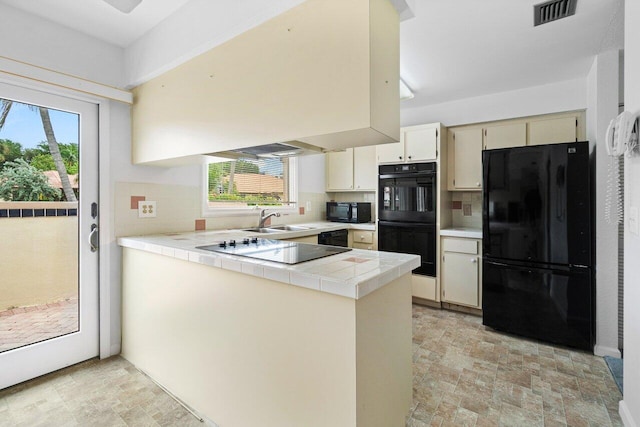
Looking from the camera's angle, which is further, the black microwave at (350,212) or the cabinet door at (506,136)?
the black microwave at (350,212)

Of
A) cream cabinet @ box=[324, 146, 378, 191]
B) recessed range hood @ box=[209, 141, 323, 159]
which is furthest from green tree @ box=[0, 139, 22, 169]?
cream cabinet @ box=[324, 146, 378, 191]

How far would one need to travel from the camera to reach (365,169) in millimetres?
4020

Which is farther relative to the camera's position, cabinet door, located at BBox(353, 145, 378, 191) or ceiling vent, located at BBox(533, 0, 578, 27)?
cabinet door, located at BBox(353, 145, 378, 191)

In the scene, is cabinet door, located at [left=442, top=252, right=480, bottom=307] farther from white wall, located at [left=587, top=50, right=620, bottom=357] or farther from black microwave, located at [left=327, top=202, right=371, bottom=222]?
black microwave, located at [left=327, top=202, right=371, bottom=222]

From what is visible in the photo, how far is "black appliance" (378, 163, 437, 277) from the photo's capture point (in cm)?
338

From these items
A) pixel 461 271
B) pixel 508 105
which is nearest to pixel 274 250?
pixel 461 271

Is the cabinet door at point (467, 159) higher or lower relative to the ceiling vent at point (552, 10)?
lower

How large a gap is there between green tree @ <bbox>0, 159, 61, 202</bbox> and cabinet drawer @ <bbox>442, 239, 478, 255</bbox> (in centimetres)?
346

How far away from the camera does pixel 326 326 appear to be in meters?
1.21

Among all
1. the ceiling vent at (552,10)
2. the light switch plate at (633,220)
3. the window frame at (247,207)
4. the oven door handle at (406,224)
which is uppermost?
the ceiling vent at (552,10)

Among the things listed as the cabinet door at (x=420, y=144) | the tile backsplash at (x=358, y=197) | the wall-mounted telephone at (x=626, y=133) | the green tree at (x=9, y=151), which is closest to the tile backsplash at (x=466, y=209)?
the cabinet door at (x=420, y=144)

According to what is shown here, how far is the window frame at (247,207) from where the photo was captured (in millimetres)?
2803

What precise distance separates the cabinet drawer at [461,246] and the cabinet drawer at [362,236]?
85 cm

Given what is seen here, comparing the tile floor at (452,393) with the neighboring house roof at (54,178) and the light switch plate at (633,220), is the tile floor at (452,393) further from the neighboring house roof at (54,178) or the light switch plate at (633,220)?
the neighboring house roof at (54,178)
